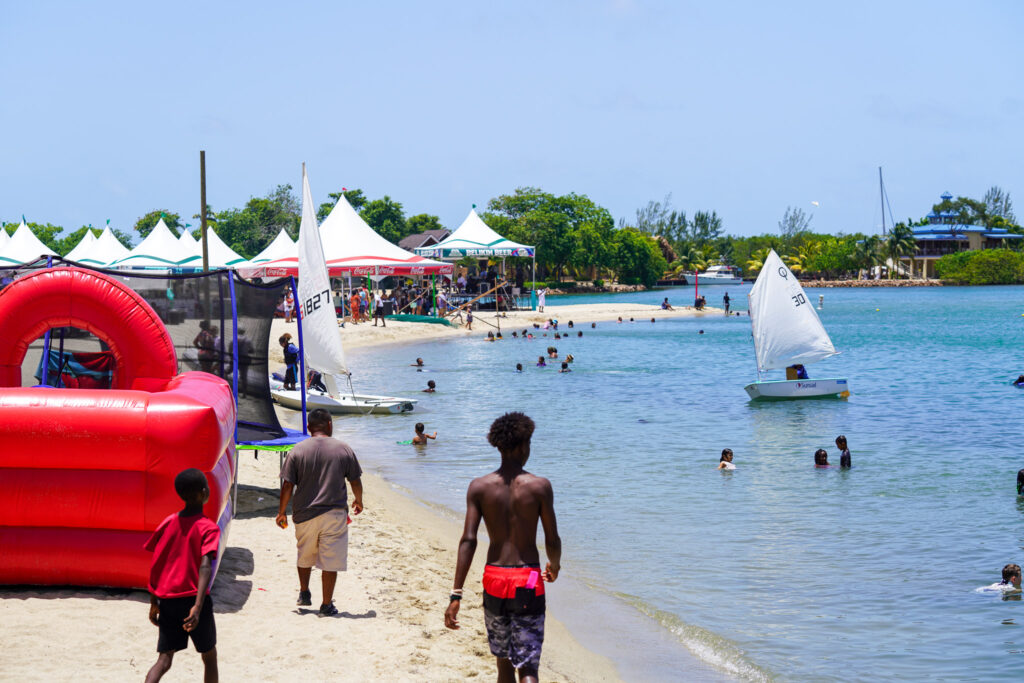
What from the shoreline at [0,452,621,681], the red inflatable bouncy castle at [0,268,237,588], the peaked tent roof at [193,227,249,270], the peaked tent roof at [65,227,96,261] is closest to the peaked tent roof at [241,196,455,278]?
the peaked tent roof at [193,227,249,270]

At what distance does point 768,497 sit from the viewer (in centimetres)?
1606

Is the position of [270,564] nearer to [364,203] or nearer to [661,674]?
[661,674]

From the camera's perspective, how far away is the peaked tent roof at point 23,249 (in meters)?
51.1

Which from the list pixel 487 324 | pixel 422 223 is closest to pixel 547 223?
pixel 422 223

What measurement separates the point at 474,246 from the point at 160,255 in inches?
605

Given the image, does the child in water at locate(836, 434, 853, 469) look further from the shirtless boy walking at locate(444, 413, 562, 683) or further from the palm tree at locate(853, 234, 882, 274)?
the palm tree at locate(853, 234, 882, 274)

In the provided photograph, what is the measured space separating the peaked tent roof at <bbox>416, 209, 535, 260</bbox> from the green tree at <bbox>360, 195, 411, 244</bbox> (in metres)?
56.5

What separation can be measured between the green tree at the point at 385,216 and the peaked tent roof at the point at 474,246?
56.5 metres

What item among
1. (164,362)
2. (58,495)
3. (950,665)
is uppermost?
(164,362)

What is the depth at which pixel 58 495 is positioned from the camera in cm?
759

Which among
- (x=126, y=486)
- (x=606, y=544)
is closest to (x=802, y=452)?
(x=606, y=544)

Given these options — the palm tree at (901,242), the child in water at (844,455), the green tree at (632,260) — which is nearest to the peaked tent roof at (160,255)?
the child in water at (844,455)

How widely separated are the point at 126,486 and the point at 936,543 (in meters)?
10.5

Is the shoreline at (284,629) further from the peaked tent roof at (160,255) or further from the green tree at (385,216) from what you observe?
the green tree at (385,216)
